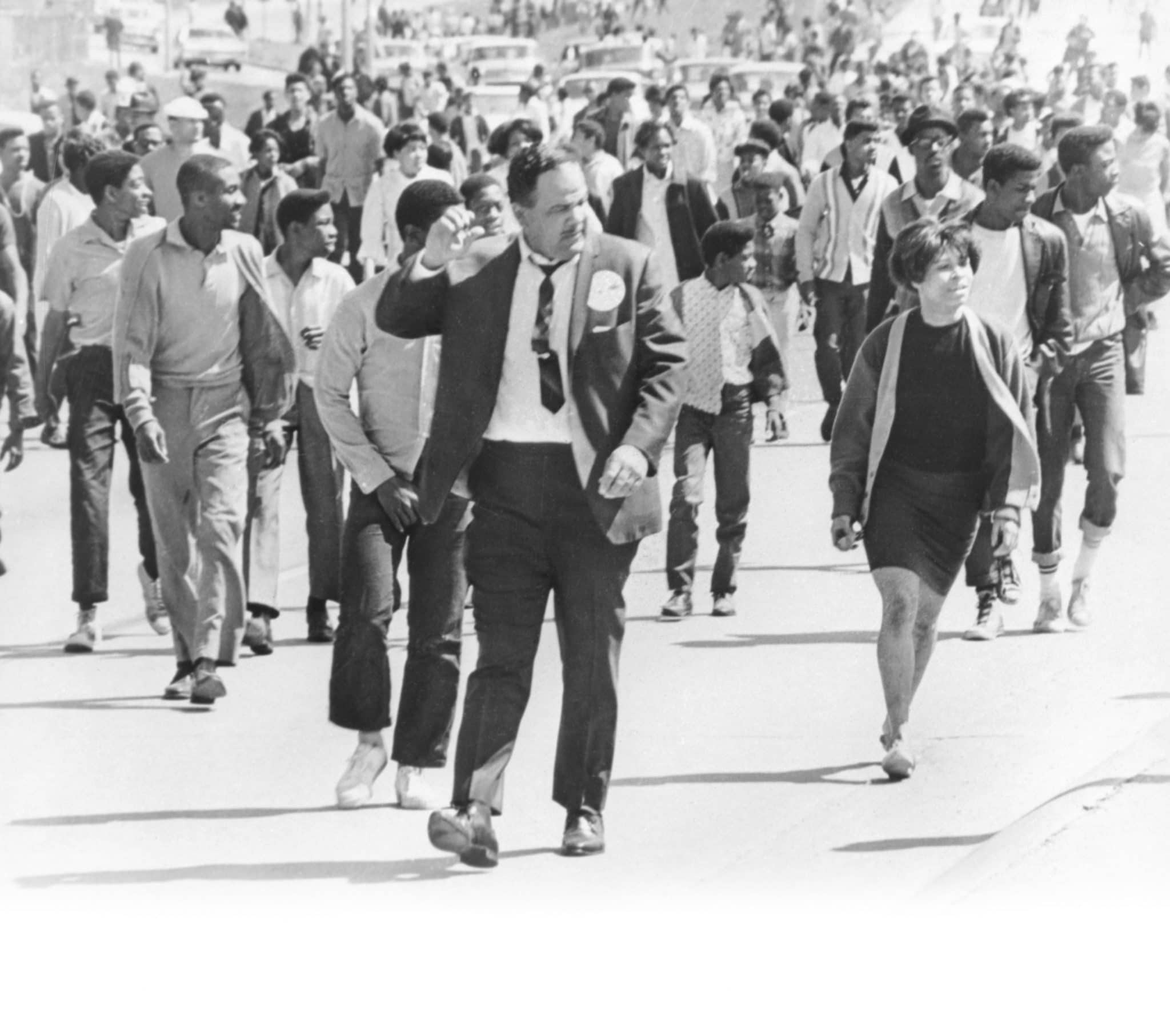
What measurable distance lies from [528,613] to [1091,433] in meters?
3.85

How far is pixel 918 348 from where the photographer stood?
7.93 metres

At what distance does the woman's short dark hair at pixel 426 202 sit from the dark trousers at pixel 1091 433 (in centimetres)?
326

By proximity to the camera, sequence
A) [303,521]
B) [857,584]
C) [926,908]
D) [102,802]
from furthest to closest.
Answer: [303,521] → [857,584] → [102,802] → [926,908]

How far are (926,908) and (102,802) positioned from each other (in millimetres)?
2616

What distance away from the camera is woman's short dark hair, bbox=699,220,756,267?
34.1ft

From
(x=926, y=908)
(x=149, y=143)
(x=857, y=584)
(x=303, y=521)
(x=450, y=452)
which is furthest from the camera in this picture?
(x=149, y=143)

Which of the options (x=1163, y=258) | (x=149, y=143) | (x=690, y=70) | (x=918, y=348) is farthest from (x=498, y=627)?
(x=690, y=70)

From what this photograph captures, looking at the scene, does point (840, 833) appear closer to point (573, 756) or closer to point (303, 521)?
point (573, 756)

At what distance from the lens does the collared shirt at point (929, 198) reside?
12.1 metres

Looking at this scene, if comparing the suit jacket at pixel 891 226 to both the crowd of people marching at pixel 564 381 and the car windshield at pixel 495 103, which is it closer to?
the crowd of people marching at pixel 564 381

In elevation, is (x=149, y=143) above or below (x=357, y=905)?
above

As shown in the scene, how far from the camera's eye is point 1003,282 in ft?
32.1

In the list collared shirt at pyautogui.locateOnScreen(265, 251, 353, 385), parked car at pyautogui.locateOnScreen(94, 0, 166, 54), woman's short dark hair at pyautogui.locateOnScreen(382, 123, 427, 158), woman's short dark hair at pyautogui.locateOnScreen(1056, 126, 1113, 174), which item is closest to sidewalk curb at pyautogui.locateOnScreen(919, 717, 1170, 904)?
woman's short dark hair at pyautogui.locateOnScreen(1056, 126, 1113, 174)

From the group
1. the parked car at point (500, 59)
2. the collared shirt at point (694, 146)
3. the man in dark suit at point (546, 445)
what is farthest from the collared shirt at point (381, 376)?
the parked car at point (500, 59)
